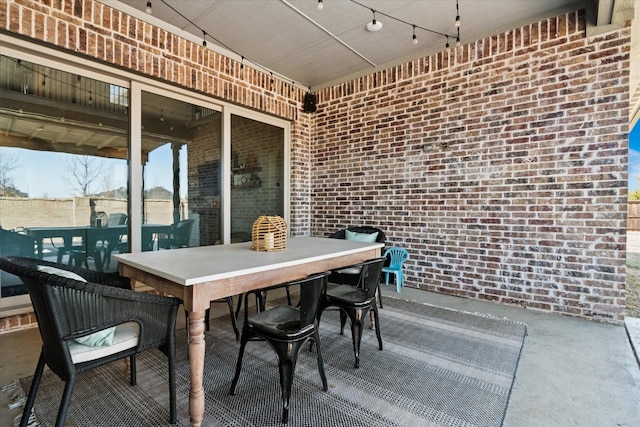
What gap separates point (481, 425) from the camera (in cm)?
163

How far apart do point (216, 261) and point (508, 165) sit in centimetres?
339

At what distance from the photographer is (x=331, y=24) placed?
347 centimetres

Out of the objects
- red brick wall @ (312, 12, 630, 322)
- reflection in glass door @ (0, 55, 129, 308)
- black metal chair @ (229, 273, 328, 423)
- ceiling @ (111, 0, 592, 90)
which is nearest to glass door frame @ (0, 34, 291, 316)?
reflection in glass door @ (0, 55, 129, 308)

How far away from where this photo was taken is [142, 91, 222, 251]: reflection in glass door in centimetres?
348

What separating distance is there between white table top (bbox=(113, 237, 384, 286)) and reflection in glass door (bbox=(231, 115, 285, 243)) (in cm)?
195

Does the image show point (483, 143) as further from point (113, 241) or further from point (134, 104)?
point (113, 241)

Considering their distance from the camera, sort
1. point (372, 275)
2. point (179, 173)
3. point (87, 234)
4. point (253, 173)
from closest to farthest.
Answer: point (372, 275) < point (87, 234) < point (179, 173) < point (253, 173)

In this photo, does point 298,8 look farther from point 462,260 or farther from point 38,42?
point 462,260

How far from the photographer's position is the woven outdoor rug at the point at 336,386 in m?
1.67

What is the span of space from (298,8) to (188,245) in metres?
2.94

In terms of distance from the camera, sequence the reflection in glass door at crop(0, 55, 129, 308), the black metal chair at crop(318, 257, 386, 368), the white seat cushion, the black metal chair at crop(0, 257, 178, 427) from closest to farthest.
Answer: the black metal chair at crop(0, 257, 178, 427) < the white seat cushion < the black metal chair at crop(318, 257, 386, 368) < the reflection in glass door at crop(0, 55, 129, 308)

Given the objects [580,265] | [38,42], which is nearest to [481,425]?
[580,265]

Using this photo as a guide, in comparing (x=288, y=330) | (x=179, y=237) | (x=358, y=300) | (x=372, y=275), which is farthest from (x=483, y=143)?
(x=179, y=237)

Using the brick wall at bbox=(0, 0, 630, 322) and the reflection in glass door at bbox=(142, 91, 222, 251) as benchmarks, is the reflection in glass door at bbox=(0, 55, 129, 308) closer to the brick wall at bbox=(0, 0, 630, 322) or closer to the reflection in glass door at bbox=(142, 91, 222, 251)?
the reflection in glass door at bbox=(142, 91, 222, 251)
